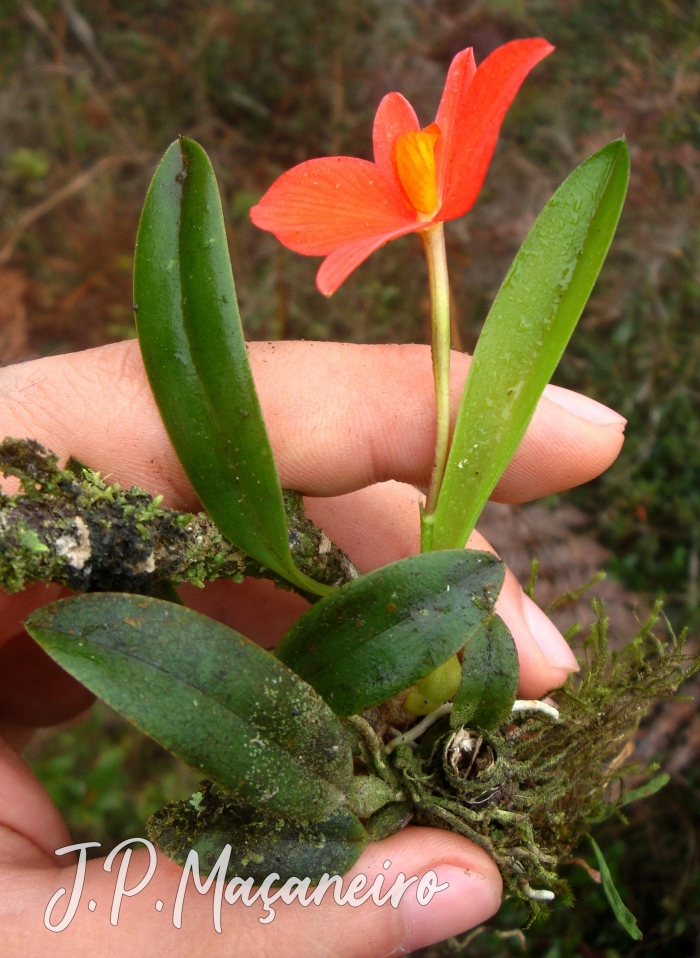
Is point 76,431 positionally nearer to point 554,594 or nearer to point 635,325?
point 554,594

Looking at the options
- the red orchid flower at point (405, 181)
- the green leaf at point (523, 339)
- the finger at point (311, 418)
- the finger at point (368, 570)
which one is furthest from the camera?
the finger at point (368, 570)

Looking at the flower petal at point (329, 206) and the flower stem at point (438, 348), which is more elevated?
the flower petal at point (329, 206)

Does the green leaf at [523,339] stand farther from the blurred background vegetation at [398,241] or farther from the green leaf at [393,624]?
the blurred background vegetation at [398,241]

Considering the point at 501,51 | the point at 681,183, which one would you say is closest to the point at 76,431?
the point at 501,51

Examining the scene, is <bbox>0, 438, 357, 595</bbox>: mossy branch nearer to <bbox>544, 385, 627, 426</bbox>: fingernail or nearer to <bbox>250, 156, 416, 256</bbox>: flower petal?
<bbox>250, 156, 416, 256</bbox>: flower petal

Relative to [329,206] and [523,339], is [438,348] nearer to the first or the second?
[523,339]

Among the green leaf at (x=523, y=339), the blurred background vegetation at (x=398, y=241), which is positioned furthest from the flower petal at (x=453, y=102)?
the blurred background vegetation at (x=398, y=241)

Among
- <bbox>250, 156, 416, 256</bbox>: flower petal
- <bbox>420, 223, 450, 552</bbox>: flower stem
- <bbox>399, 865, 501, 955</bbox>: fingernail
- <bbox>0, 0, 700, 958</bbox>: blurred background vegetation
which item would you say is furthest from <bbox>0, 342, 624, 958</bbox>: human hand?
<bbox>0, 0, 700, 958</bbox>: blurred background vegetation
